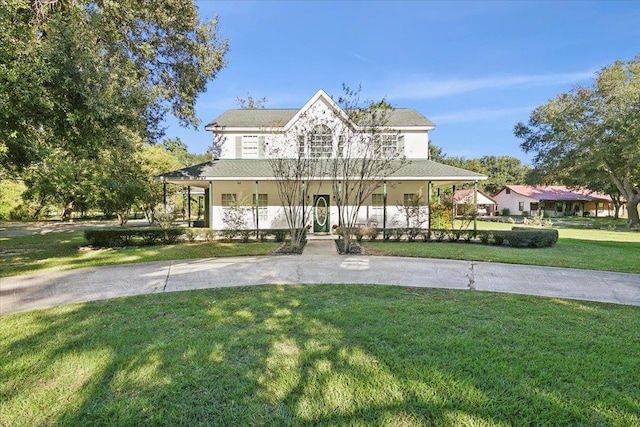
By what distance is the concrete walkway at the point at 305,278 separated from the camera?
632 cm

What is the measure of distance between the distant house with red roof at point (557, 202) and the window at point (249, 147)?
49280 mm

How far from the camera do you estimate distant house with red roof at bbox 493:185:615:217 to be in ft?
171

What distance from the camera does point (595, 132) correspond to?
28.4 metres

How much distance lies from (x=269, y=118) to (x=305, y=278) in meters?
14.8

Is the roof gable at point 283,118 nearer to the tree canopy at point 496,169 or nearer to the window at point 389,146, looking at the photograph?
the window at point 389,146

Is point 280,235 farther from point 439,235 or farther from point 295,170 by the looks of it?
point 439,235

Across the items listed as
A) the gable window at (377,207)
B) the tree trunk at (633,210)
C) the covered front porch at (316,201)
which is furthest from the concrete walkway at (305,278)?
the tree trunk at (633,210)

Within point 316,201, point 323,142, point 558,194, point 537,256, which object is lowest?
point 537,256

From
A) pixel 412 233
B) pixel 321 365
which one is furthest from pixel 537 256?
pixel 321 365

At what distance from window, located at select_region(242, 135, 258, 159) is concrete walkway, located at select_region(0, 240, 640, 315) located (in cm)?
1021

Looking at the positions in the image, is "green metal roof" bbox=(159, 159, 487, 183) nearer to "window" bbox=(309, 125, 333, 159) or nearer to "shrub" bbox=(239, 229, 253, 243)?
"window" bbox=(309, 125, 333, 159)

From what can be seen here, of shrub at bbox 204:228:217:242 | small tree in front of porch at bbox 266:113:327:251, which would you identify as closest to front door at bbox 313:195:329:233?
small tree in front of porch at bbox 266:113:327:251

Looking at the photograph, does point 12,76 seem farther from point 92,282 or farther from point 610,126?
point 610,126

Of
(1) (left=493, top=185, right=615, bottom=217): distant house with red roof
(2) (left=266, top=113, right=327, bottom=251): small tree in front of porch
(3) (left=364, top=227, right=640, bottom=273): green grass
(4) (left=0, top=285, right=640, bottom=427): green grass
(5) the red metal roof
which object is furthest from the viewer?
(1) (left=493, top=185, right=615, bottom=217): distant house with red roof
